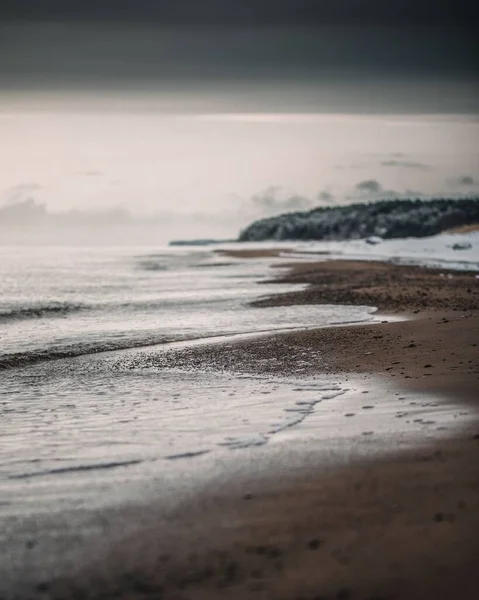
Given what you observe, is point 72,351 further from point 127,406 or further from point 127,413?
point 127,413

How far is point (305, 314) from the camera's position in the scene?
1784cm

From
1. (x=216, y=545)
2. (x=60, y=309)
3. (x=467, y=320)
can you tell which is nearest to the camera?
(x=216, y=545)

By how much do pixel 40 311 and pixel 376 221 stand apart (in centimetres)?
14280

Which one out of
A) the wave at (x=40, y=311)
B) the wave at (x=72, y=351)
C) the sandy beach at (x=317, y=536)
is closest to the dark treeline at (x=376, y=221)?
the wave at (x=40, y=311)

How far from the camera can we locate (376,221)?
158 m

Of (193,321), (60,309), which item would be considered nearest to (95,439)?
(193,321)

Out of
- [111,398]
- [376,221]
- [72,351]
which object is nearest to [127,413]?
[111,398]

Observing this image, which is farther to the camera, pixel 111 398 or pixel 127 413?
pixel 111 398

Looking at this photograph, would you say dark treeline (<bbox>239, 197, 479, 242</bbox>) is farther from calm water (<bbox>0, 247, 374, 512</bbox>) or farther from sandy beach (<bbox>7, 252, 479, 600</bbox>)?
sandy beach (<bbox>7, 252, 479, 600</bbox>)

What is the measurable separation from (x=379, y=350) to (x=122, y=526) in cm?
742

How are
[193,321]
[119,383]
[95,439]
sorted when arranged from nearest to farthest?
[95,439]
[119,383]
[193,321]

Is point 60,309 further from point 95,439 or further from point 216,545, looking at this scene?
point 216,545

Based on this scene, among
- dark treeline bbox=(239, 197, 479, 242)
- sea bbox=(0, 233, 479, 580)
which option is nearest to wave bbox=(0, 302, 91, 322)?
sea bbox=(0, 233, 479, 580)

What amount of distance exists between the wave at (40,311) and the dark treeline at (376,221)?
12785 cm
